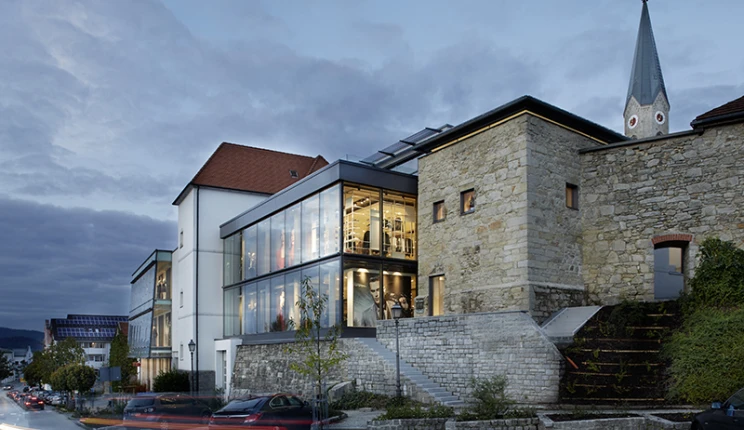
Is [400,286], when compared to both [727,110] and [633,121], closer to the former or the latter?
[727,110]

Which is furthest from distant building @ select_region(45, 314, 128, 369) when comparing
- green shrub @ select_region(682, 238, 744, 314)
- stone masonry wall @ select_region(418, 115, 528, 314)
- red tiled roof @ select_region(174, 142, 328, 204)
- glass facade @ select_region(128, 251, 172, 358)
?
green shrub @ select_region(682, 238, 744, 314)

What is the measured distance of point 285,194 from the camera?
2848cm

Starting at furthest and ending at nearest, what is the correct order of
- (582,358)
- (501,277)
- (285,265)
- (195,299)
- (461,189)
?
(195,299)
(285,265)
(461,189)
(501,277)
(582,358)

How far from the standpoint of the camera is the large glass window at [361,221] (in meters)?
24.4

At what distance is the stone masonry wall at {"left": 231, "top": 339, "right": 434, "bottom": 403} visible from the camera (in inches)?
771

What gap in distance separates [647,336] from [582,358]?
6.84ft

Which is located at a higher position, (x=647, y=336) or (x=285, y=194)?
(x=285, y=194)

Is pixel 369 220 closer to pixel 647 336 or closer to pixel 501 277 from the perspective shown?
pixel 501 277

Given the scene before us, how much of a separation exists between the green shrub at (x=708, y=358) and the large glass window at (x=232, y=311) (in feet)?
72.2

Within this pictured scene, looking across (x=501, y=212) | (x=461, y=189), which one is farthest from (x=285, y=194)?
(x=501, y=212)

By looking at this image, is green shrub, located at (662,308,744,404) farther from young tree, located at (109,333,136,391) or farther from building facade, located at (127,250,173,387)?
young tree, located at (109,333,136,391)

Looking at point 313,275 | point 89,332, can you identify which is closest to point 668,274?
point 313,275

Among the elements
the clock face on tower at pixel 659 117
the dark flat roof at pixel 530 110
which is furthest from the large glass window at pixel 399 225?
the clock face on tower at pixel 659 117

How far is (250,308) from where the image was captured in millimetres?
31297
